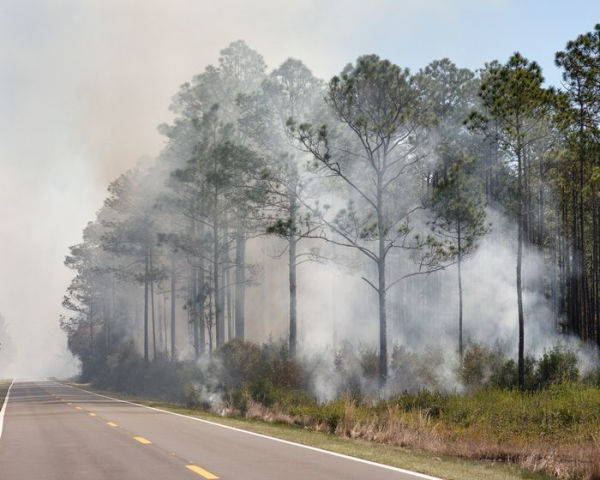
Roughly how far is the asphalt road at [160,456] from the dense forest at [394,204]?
10567 millimetres

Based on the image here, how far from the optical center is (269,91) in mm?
36750

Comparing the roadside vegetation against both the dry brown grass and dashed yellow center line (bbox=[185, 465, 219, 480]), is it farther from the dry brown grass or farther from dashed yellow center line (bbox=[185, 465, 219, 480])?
dashed yellow center line (bbox=[185, 465, 219, 480])

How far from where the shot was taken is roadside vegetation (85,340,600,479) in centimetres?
1552

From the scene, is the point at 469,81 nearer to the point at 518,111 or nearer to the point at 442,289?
the point at 442,289

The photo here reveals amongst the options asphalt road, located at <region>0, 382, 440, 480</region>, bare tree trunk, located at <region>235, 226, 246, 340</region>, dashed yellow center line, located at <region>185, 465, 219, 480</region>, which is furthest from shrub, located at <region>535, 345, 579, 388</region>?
bare tree trunk, located at <region>235, 226, 246, 340</region>

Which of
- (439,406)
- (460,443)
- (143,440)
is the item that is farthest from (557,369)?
(143,440)

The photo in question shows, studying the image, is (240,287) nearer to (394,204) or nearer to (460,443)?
Result: (394,204)

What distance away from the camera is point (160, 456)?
41.2 ft

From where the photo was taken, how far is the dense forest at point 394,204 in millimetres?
27625

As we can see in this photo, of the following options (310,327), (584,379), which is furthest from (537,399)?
(310,327)

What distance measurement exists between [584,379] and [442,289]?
2243 cm

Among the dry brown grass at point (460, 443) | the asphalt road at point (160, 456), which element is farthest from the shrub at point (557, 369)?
the asphalt road at point (160, 456)

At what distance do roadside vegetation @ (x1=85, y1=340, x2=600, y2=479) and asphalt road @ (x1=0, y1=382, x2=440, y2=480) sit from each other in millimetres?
3265

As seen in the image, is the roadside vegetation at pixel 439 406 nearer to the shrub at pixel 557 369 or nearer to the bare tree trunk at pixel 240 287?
the shrub at pixel 557 369
